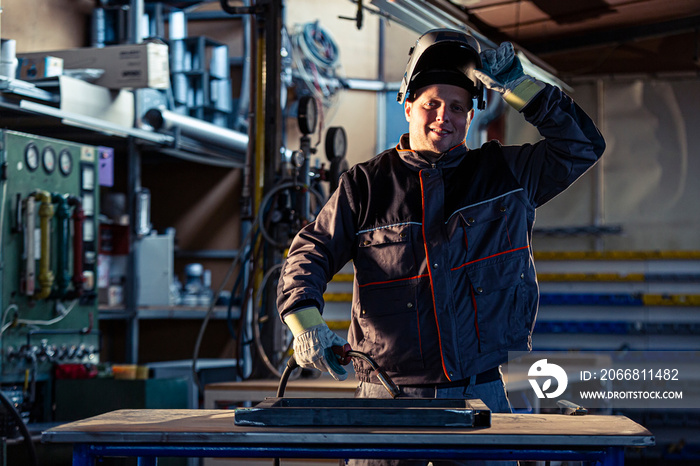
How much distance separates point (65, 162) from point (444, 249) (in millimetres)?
3476

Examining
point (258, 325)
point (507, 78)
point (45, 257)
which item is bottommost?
point (258, 325)

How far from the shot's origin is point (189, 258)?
25.3ft

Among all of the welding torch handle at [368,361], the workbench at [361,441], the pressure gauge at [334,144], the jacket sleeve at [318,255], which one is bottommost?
the workbench at [361,441]

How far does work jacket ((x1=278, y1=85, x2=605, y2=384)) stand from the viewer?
1.91 meters

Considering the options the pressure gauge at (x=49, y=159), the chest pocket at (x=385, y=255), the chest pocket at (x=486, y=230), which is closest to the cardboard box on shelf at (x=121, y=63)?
the pressure gauge at (x=49, y=159)

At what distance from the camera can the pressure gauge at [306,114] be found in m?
4.28

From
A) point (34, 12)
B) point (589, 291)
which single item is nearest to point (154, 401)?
point (34, 12)

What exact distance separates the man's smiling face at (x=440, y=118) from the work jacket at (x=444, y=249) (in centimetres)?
3

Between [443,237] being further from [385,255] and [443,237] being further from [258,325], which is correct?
[258,325]

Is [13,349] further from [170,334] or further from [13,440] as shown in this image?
[170,334]

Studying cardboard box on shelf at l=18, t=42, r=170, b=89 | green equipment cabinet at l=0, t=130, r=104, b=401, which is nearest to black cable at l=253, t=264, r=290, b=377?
green equipment cabinet at l=0, t=130, r=104, b=401

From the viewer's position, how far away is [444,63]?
213 centimetres

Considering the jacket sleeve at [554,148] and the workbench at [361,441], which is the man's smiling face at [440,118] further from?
the workbench at [361,441]

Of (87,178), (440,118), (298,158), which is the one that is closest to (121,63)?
(87,178)
